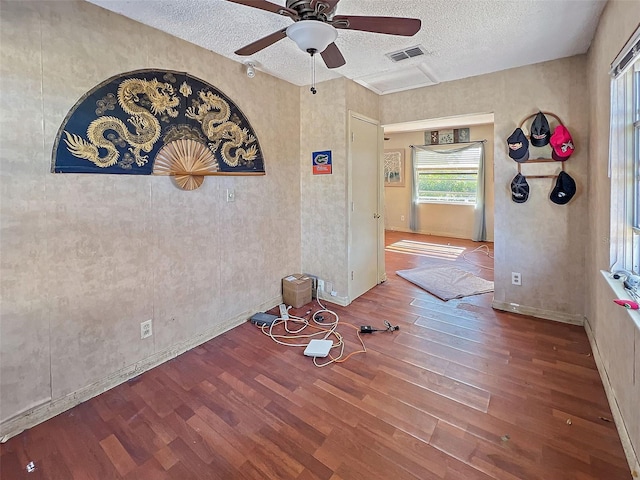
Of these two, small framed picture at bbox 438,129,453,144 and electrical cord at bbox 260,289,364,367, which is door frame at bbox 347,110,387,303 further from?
small framed picture at bbox 438,129,453,144

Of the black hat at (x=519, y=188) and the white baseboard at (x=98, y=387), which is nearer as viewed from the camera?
the white baseboard at (x=98, y=387)

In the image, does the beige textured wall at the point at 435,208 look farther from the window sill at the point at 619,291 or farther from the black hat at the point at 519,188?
the window sill at the point at 619,291

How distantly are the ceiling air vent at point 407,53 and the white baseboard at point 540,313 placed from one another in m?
2.62

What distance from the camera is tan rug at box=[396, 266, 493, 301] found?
3.98 m

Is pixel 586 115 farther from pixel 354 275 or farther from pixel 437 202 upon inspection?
pixel 437 202

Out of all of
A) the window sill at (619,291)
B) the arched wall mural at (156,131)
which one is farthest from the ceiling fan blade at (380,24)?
the window sill at (619,291)

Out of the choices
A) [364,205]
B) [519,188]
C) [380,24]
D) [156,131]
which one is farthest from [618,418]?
[156,131]

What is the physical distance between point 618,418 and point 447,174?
6.52 metres

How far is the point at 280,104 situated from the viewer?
3459 millimetres

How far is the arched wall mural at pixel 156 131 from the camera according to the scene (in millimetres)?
2031

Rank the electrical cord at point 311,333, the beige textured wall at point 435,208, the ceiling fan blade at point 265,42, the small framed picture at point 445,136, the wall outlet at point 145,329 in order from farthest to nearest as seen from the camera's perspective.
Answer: the small framed picture at point 445,136 < the beige textured wall at point 435,208 < the electrical cord at point 311,333 < the wall outlet at point 145,329 < the ceiling fan blade at point 265,42

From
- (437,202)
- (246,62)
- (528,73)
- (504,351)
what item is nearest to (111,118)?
(246,62)

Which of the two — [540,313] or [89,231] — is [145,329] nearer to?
[89,231]

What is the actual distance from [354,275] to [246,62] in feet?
8.08
